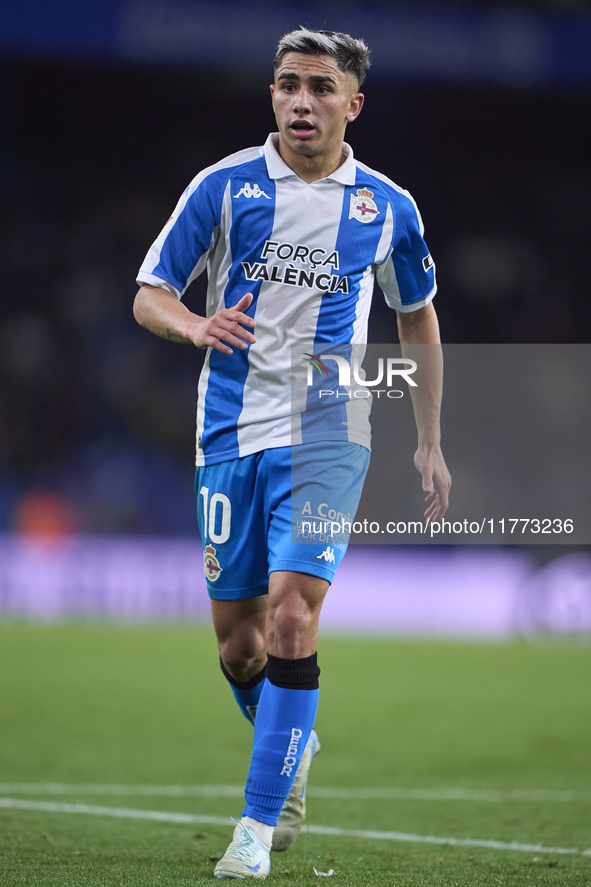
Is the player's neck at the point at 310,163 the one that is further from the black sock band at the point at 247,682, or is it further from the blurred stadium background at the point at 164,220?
the blurred stadium background at the point at 164,220

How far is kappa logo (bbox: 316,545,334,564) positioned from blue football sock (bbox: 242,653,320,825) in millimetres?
299

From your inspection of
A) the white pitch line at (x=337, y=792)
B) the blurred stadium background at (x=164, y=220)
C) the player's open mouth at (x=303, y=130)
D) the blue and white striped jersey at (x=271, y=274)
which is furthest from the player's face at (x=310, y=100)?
the blurred stadium background at (x=164, y=220)

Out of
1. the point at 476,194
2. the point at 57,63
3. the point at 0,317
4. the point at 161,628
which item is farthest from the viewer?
the point at 476,194

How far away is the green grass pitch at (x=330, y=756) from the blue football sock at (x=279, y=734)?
0.78 feet

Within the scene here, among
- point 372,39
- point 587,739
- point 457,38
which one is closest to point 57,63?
point 372,39

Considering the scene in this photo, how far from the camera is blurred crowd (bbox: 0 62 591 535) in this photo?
16359 millimetres

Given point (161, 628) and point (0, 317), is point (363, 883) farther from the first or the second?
point (0, 317)

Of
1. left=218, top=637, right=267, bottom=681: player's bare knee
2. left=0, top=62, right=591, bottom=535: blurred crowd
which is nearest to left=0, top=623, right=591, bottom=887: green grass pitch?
left=218, top=637, right=267, bottom=681: player's bare knee

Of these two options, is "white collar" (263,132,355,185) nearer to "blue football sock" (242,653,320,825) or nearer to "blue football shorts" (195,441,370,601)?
"blue football shorts" (195,441,370,601)

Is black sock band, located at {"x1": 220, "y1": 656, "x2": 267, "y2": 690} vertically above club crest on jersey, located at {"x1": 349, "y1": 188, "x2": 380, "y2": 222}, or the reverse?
club crest on jersey, located at {"x1": 349, "y1": 188, "x2": 380, "y2": 222}

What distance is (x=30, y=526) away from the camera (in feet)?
45.0

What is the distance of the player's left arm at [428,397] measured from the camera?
390 centimetres

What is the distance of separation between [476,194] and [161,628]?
10.0 meters

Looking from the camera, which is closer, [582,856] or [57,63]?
[582,856]
